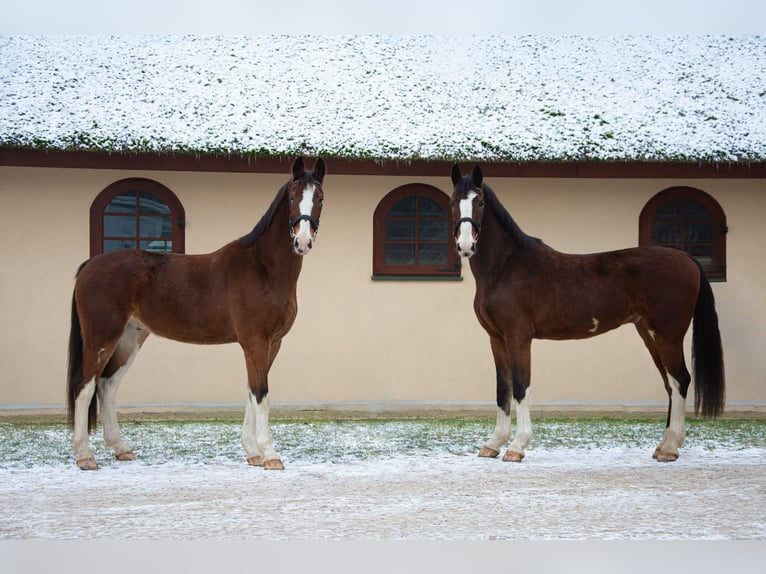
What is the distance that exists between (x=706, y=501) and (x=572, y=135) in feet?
18.8

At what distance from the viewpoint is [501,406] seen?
26.4ft

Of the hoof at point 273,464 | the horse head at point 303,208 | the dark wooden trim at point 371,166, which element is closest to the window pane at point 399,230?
the dark wooden trim at point 371,166

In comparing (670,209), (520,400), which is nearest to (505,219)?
(520,400)

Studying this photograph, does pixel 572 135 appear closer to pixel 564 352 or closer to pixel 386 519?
pixel 564 352

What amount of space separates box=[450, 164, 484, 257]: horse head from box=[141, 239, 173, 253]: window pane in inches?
185

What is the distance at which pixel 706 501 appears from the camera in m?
6.14

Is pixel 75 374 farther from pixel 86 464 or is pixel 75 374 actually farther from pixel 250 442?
pixel 250 442

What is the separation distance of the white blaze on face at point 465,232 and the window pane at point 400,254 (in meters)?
3.75

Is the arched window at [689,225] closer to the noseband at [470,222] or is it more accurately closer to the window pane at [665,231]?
the window pane at [665,231]

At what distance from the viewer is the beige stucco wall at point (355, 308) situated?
1092cm

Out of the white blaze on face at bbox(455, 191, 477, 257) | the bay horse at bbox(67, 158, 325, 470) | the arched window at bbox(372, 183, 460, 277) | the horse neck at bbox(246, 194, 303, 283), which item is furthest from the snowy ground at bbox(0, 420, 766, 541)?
the arched window at bbox(372, 183, 460, 277)

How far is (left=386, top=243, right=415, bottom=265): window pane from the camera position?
1123 centimetres

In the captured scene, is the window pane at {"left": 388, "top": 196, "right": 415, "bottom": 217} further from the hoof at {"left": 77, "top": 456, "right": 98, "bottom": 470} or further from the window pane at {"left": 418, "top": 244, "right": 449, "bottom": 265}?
the hoof at {"left": 77, "top": 456, "right": 98, "bottom": 470}

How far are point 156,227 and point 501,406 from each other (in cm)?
520
